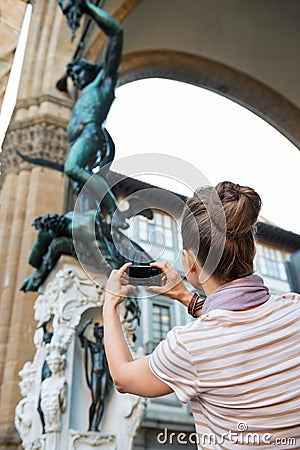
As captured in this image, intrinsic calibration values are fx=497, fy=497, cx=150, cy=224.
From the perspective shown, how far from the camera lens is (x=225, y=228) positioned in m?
0.78

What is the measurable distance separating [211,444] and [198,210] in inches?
13.4

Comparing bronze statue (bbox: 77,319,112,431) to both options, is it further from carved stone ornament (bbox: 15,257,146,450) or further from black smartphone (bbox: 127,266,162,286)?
black smartphone (bbox: 127,266,162,286)

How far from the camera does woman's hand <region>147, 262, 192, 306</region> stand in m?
0.87

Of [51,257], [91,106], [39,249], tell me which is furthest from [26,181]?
[51,257]

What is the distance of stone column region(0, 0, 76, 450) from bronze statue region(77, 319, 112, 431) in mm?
1196

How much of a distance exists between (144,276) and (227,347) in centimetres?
21

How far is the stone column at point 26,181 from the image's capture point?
404cm

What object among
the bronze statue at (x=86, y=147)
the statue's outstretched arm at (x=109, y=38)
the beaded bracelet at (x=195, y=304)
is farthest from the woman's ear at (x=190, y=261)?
the statue's outstretched arm at (x=109, y=38)

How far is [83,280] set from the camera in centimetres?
303

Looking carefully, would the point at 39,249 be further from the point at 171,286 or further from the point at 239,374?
the point at 239,374

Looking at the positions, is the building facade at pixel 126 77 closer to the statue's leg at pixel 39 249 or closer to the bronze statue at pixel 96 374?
the statue's leg at pixel 39 249

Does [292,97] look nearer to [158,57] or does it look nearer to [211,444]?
[158,57]

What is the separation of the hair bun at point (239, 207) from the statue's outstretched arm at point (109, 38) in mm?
3660
